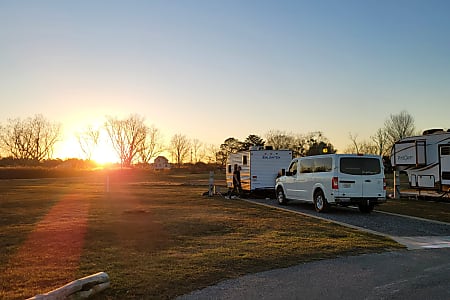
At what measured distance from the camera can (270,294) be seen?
605 centimetres

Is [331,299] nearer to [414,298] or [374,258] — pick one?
[414,298]

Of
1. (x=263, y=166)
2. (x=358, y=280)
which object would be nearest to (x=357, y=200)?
(x=263, y=166)

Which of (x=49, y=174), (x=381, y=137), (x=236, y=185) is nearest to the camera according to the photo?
(x=236, y=185)

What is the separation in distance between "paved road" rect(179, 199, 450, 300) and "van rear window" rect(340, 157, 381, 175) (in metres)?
5.82

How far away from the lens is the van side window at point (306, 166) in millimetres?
17484

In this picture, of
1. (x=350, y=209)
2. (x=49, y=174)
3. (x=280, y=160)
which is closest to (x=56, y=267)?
(x=350, y=209)

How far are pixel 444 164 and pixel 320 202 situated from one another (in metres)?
6.68

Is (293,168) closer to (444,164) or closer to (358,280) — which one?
(444,164)

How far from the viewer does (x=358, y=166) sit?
15.8 meters

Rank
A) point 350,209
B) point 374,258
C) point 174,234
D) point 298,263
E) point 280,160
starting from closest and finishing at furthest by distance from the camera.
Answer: point 298,263 < point 374,258 < point 174,234 < point 350,209 < point 280,160

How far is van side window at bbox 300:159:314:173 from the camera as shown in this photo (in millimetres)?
17484

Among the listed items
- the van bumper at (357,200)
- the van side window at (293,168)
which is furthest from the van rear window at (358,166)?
the van side window at (293,168)

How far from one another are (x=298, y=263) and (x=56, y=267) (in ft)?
13.2

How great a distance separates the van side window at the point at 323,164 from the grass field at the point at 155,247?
2265 mm
